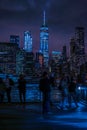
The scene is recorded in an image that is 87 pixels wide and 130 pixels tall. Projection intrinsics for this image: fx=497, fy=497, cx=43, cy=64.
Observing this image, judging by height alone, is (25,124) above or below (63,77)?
below

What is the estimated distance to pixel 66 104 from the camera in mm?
26578

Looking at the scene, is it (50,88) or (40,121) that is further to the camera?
(50,88)

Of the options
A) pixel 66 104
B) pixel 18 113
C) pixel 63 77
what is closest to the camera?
pixel 18 113

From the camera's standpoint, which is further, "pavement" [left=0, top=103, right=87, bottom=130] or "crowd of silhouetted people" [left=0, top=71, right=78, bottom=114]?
"crowd of silhouetted people" [left=0, top=71, right=78, bottom=114]

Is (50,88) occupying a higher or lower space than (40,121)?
higher

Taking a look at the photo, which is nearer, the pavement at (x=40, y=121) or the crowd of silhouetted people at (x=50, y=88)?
the pavement at (x=40, y=121)

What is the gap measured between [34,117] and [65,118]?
4.57ft

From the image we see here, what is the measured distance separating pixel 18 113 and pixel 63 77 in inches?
149

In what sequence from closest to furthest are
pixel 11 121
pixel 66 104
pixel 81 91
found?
pixel 11 121, pixel 66 104, pixel 81 91

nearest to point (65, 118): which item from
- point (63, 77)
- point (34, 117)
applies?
point (34, 117)

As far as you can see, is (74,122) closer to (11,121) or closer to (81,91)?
(11,121)

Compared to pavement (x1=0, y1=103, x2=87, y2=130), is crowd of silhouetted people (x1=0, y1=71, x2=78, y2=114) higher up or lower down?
higher up

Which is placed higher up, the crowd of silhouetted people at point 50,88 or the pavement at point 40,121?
the crowd of silhouetted people at point 50,88

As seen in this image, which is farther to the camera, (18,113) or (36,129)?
(18,113)
